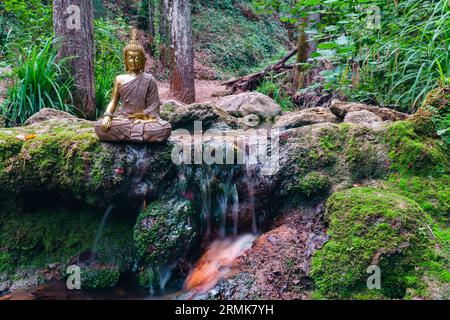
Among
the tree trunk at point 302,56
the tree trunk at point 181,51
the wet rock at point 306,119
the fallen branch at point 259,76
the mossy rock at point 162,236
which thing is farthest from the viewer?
the fallen branch at point 259,76

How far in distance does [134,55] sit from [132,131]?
30.7 inches

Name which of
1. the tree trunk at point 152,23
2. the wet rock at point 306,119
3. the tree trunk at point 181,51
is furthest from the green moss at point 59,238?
the tree trunk at point 152,23

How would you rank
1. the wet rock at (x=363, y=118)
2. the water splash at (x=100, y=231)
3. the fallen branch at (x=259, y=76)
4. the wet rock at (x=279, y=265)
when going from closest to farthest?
the wet rock at (x=279, y=265) → the water splash at (x=100, y=231) → the wet rock at (x=363, y=118) → the fallen branch at (x=259, y=76)

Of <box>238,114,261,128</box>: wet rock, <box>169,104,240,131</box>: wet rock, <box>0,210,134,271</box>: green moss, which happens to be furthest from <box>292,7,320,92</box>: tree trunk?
<box>0,210,134,271</box>: green moss

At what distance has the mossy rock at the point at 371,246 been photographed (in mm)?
2480

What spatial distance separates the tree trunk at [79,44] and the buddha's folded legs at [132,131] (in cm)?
226

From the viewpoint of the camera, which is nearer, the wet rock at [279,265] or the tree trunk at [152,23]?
the wet rock at [279,265]

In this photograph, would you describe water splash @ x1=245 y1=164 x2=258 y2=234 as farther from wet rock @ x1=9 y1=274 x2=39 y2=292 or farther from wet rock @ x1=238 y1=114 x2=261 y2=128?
wet rock @ x1=9 y1=274 x2=39 y2=292

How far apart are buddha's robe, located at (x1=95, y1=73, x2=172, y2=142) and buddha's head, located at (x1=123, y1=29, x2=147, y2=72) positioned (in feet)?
0.31

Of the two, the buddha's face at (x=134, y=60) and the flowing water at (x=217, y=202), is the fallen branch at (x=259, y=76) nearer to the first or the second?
the buddha's face at (x=134, y=60)

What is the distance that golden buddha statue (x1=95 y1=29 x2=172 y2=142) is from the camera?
351 centimetres

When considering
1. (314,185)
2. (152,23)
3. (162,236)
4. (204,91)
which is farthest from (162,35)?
(314,185)

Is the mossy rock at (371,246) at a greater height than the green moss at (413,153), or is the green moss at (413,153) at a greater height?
the green moss at (413,153)

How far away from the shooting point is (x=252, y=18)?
1881 cm
